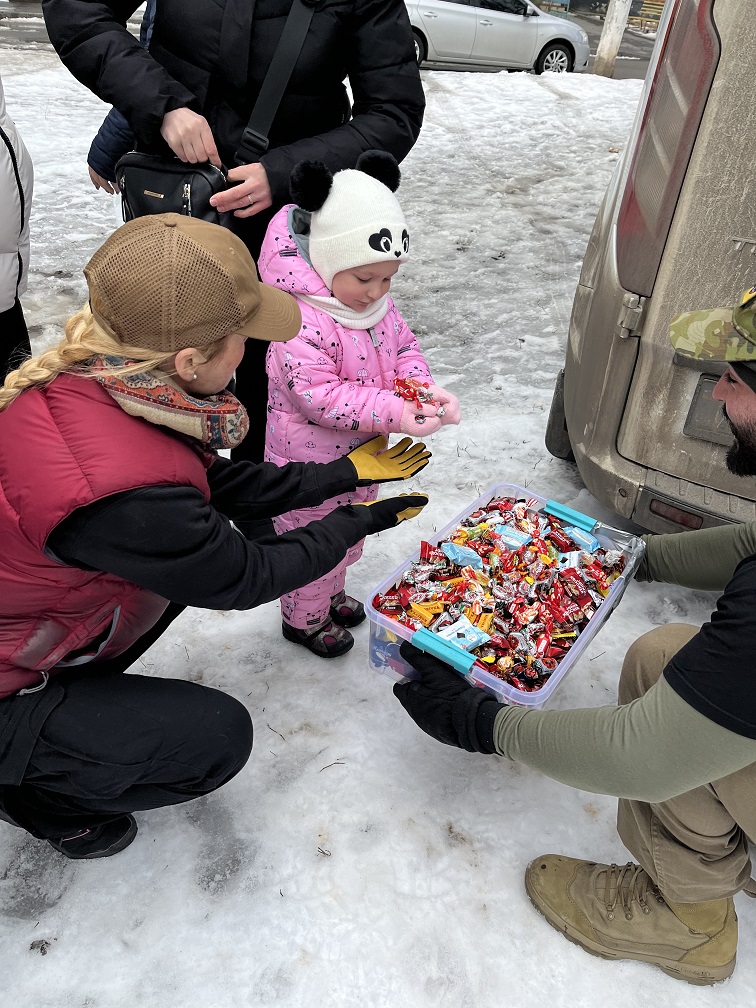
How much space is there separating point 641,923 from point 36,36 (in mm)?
14285

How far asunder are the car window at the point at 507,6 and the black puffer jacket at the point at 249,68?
36.8 ft

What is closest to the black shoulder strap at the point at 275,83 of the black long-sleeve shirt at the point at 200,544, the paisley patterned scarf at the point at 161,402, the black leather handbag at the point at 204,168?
the black leather handbag at the point at 204,168

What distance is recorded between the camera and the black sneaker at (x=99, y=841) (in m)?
1.96

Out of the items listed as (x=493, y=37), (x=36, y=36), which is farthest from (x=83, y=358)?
(x=36, y=36)

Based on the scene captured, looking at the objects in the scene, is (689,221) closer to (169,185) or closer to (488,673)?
(488,673)

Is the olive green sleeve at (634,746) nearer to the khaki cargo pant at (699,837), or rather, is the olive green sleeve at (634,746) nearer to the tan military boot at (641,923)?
the khaki cargo pant at (699,837)

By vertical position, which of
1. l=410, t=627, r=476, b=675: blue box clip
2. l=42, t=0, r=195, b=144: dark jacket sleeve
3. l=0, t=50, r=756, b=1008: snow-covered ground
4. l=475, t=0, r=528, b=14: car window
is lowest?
l=0, t=50, r=756, b=1008: snow-covered ground

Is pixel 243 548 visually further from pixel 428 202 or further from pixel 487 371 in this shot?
pixel 428 202

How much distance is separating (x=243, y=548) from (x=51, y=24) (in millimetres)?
1876

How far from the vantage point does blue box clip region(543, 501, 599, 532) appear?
2.49 meters

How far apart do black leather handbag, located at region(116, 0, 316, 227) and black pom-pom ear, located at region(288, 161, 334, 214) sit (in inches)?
16.2

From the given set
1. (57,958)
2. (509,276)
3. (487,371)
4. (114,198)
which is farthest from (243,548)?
(114,198)

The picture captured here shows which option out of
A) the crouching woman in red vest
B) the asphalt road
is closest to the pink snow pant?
the crouching woman in red vest

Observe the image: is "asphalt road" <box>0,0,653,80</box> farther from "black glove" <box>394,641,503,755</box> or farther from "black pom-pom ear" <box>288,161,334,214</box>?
"black glove" <box>394,641,503,755</box>
